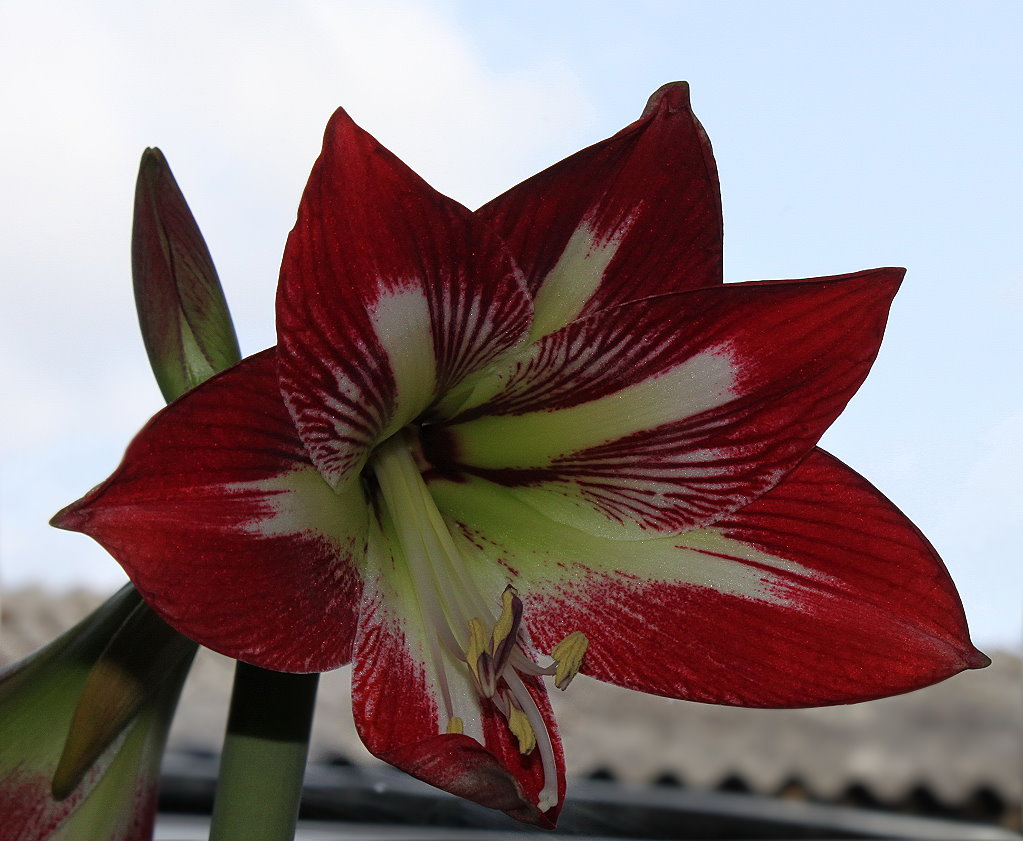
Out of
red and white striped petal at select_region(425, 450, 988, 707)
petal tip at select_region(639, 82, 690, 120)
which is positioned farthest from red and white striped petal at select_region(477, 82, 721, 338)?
red and white striped petal at select_region(425, 450, 988, 707)

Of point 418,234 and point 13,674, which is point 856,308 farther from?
point 13,674

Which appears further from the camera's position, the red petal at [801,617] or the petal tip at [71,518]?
the red petal at [801,617]

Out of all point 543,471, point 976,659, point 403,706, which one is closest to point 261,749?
point 403,706

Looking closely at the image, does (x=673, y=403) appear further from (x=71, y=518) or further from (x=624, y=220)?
(x=71, y=518)

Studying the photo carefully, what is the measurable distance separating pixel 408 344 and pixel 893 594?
0.22 m

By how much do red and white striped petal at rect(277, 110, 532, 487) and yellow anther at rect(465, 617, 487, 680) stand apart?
81 millimetres

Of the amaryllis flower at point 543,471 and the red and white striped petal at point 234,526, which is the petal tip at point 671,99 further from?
the red and white striped petal at point 234,526

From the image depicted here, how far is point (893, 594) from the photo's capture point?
45 cm

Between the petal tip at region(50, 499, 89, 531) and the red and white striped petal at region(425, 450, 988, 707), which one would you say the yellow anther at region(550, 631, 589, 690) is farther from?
the petal tip at region(50, 499, 89, 531)

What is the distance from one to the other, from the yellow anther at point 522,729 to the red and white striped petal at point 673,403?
9 centimetres

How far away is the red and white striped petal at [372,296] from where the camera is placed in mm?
364

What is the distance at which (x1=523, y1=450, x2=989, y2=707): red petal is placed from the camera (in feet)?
1.44

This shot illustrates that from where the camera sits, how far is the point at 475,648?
429 mm

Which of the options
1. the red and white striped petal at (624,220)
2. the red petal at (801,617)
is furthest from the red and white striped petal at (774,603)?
the red and white striped petal at (624,220)
